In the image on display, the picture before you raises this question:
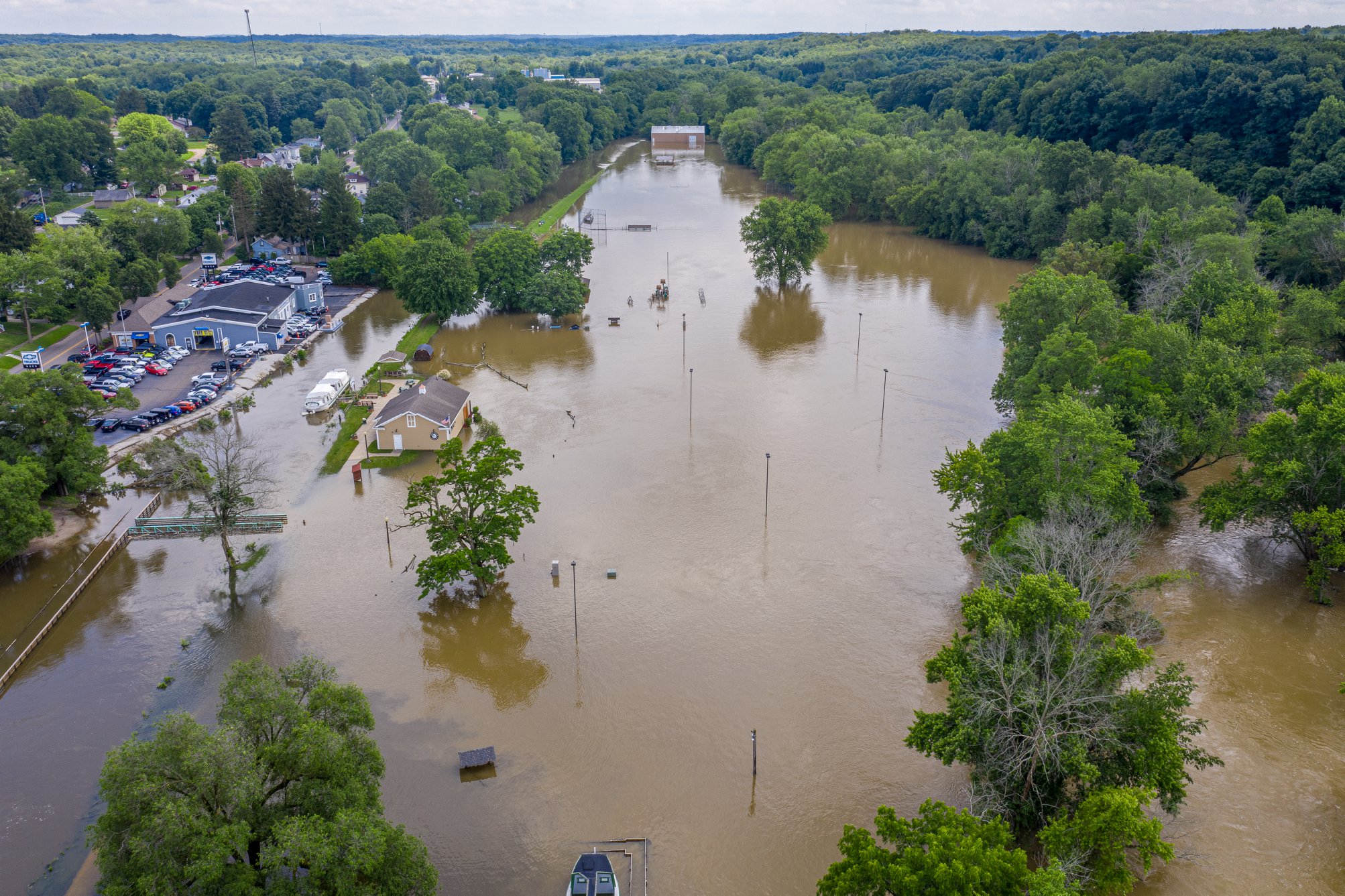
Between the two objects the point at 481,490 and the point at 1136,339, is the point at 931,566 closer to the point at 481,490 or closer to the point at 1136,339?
the point at 1136,339

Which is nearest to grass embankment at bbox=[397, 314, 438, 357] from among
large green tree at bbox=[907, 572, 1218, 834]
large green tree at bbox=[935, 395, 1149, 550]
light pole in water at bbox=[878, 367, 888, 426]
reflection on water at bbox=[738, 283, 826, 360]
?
reflection on water at bbox=[738, 283, 826, 360]

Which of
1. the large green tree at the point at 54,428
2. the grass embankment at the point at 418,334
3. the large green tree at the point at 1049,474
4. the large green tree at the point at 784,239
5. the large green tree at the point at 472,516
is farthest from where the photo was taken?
the large green tree at the point at 784,239

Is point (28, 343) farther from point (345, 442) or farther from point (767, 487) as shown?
point (767, 487)

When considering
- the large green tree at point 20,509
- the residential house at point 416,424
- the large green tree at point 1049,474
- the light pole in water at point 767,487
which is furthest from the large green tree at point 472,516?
the large green tree at point 1049,474

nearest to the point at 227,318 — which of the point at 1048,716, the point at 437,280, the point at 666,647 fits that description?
the point at 437,280

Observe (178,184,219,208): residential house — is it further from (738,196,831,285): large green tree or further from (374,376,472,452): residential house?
(738,196,831,285): large green tree

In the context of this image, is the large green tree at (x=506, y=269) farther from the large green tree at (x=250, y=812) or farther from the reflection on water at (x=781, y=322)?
the large green tree at (x=250, y=812)

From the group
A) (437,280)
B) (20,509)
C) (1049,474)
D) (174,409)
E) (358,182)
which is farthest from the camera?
(358,182)
